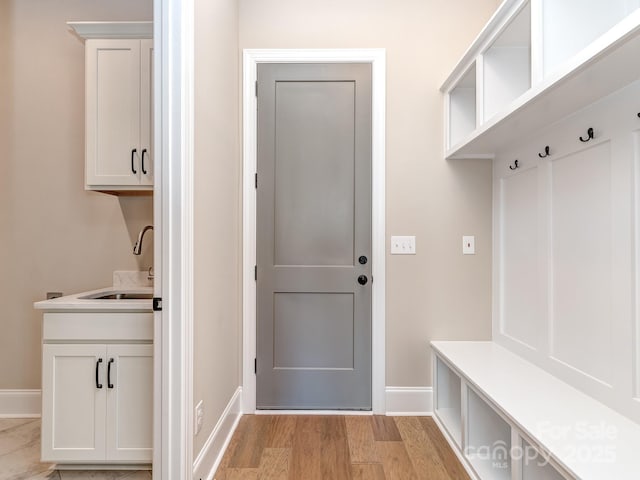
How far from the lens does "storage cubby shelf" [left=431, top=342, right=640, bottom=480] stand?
1097mm

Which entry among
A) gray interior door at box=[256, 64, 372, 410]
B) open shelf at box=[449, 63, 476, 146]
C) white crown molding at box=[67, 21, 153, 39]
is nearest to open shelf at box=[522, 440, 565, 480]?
gray interior door at box=[256, 64, 372, 410]

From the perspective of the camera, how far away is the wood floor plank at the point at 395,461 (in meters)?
1.77

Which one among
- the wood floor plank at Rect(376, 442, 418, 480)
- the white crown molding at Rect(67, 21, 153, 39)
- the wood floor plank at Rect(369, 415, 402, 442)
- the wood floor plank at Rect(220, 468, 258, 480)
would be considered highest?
the white crown molding at Rect(67, 21, 153, 39)

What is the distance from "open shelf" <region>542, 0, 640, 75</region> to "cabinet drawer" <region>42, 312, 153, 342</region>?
1.91 m

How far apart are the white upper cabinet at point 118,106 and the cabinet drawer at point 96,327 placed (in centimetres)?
73

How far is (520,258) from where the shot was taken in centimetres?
209

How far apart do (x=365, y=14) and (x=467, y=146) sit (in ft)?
3.71

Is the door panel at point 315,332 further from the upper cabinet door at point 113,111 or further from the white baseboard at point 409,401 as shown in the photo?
the upper cabinet door at point 113,111

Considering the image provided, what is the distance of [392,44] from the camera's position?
243cm

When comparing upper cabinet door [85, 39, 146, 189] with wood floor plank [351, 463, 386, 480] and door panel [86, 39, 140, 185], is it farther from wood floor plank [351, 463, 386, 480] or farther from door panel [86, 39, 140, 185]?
wood floor plank [351, 463, 386, 480]

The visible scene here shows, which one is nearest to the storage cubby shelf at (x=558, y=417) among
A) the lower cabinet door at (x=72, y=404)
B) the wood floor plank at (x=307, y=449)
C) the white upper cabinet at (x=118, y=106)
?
the wood floor plank at (x=307, y=449)

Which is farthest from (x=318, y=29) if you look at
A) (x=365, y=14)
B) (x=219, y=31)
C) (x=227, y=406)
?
(x=227, y=406)

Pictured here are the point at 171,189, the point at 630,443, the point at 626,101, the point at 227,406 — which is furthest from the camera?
the point at 227,406

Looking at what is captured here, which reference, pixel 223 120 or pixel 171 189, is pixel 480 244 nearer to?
pixel 223 120
